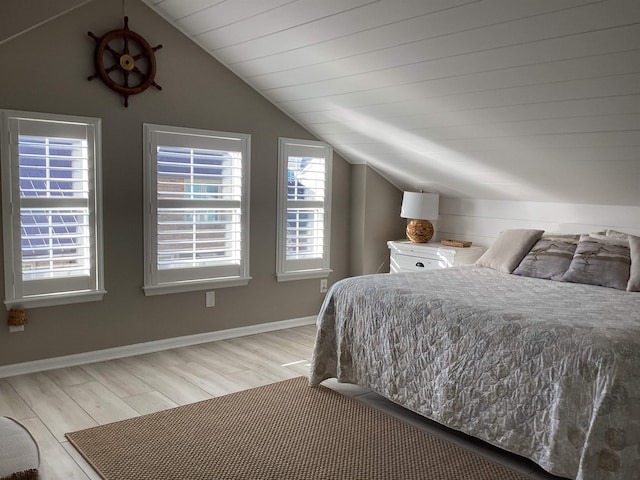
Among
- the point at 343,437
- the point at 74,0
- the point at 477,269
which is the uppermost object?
the point at 74,0

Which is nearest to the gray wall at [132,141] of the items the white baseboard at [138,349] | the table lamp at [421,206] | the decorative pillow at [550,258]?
the white baseboard at [138,349]

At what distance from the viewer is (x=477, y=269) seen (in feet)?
13.6

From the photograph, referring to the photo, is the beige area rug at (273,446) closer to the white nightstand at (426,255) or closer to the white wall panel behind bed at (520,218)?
the white nightstand at (426,255)

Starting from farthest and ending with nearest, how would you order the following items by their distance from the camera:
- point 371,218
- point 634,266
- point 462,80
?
point 371,218
point 634,266
point 462,80

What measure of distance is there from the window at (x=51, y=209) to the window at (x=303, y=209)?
1.54m

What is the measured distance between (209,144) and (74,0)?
75.7 inches

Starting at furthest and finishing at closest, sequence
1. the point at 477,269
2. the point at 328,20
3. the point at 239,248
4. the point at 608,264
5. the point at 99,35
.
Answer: the point at 239,248 → the point at 477,269 → the point at 99,35 → the point at 608,264 → the point at 328,20

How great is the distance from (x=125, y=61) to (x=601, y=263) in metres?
3.32

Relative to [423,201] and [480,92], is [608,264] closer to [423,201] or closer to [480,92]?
[480,92]

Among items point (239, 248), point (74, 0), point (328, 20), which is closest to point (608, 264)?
point (328, 20)

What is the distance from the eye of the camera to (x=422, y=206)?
4.98 m

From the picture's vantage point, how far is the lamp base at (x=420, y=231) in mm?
5207

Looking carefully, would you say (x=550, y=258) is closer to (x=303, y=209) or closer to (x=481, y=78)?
(x=481, y=78)

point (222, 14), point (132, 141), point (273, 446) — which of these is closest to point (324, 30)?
point (222, 14)
